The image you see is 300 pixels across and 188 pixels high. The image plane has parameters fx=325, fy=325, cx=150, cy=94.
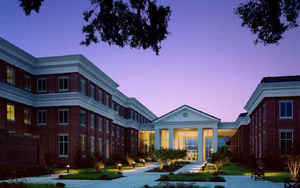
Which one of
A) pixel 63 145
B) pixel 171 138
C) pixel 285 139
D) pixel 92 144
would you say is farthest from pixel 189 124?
pixel 63 145

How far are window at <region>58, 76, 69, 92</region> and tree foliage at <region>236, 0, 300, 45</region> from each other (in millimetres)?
30341

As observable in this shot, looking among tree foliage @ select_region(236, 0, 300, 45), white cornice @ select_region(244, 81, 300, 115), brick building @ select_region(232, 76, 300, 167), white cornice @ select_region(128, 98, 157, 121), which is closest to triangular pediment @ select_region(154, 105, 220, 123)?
white cornice @ select_region(128, 98, 157, 121)

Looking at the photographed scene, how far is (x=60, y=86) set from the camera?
39.2 metres

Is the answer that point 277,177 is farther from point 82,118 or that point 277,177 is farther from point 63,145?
point 82,118

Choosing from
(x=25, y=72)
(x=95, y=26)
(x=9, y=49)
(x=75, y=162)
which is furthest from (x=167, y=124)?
(x=95, y=26)

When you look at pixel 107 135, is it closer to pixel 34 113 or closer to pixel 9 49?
pixel 34 113

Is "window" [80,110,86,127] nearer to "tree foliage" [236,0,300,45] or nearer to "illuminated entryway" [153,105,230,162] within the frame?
"illuminated entryway" [153,105,230,162]

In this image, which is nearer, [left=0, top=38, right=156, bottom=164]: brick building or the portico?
[left=0, top=38, right=156, bottom=164]: brick building

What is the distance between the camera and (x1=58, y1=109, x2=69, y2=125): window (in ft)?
127

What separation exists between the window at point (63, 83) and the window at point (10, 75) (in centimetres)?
543

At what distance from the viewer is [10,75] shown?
34781 mm

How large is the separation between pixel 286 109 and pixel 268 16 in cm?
2689

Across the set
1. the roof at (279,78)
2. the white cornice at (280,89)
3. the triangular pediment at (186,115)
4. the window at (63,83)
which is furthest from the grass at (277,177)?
the triangular pediment at (186,115)

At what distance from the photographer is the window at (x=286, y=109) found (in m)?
34.8
